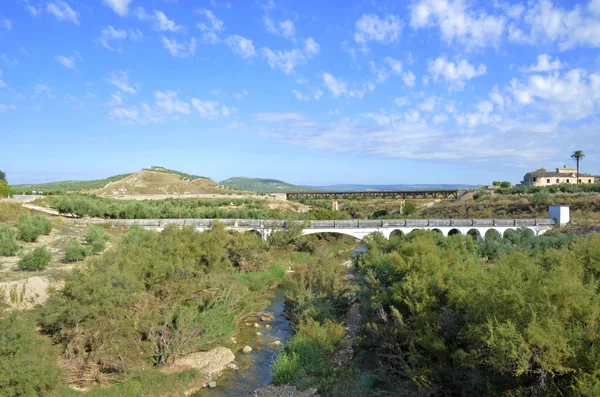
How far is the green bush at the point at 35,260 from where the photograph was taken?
2430cm

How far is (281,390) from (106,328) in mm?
7466

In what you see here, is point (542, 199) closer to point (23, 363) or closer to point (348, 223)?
point (348, 223)

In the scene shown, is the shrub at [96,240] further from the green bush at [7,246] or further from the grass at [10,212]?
the grass at [10,212]

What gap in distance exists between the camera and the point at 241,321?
25266 mm

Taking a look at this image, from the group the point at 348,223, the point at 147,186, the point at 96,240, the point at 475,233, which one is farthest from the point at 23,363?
the point at 147,186

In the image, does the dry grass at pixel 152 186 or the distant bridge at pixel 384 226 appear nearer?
the distant bridge at pixel 384 226

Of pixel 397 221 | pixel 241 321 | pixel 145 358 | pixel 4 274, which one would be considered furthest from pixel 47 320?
pixel 397 221

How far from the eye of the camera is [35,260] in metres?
24.5

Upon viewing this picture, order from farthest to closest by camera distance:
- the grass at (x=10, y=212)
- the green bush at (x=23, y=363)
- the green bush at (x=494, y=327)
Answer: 1. the grass at (x=10, y=212)
2. the green bush at (x=23, y=363)
3. the green bush at (x=494, y=327)

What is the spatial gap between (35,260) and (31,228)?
9588 millimetres

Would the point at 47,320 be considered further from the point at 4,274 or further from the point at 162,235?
the point at 162,235

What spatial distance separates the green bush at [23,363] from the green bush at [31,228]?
2032 cm

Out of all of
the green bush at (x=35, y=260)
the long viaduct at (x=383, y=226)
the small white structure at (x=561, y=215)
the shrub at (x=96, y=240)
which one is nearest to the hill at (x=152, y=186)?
the long viaduct at (x=383, y=226)

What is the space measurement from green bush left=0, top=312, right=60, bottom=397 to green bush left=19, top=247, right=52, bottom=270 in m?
10.9
